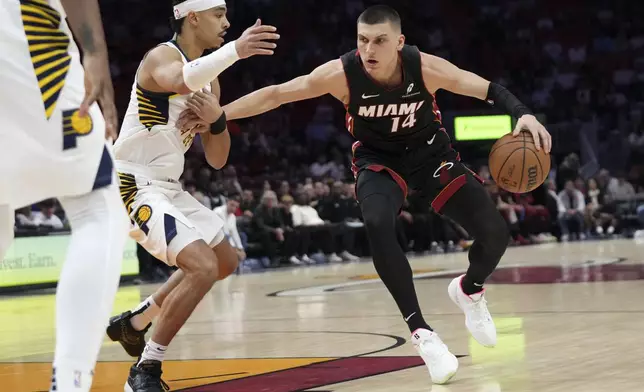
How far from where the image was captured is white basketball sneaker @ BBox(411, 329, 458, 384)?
4988 mm

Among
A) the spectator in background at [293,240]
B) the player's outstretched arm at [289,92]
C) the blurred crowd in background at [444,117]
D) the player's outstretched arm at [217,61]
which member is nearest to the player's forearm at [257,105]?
the player's outstretched arm at [289,92]

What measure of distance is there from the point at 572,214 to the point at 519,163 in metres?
19.0

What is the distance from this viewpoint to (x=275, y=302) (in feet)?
34.8

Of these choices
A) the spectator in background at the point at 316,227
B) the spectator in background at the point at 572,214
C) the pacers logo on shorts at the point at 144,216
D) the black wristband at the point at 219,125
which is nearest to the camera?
the pacers logo on shorts at the point at 144,216

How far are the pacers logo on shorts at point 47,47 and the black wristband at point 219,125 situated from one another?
7.00 feet

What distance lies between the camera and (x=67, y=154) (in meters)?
3.20

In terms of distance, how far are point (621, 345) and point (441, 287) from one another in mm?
5338

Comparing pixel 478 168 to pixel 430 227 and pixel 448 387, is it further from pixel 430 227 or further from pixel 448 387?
pixel 448 387

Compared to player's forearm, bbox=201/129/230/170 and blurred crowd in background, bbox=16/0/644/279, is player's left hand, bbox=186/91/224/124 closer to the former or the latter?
player's forearm, bbox=201/129/230/170

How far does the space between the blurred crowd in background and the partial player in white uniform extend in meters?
13.7

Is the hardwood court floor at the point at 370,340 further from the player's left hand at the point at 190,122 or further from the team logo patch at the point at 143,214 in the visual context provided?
the player's left hand at the point at 190,122

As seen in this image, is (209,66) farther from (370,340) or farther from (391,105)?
(370,340)

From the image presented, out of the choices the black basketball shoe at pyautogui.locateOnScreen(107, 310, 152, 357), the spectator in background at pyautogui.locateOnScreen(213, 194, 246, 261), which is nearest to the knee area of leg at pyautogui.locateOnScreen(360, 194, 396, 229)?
the black basketball shoe at pyautogui.locateOnScreen(107, 310, 152, 357)

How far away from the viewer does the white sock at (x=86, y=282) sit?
10.3 feet
